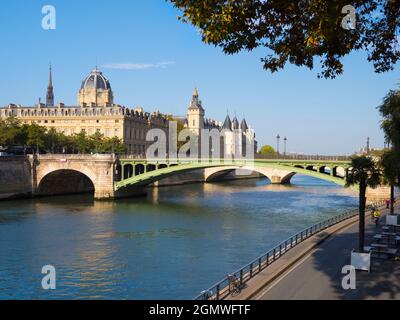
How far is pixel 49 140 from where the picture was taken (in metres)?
81.9

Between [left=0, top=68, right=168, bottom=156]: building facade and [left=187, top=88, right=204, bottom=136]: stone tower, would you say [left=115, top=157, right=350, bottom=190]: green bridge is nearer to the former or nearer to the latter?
[left=0, top=68, right=168, bottom=156]: building facade

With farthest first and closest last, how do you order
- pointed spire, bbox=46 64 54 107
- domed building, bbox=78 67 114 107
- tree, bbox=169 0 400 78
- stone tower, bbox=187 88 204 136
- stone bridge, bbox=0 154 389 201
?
1. stone tower, bbox=187 88 204 136
2. pointed spire, bbox=46 64 54 107
3. domed building, bbox=78 67 114 107
4. stone bridge, bbox=0 154 389 201
5. tree, bbox=169 0 400 78

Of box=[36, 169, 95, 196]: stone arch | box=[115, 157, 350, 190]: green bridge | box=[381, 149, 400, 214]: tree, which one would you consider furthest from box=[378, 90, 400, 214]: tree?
box=[36, 169, 95, 196]: stone arch

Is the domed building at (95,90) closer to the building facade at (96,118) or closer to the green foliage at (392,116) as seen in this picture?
the building facade at (96,118)

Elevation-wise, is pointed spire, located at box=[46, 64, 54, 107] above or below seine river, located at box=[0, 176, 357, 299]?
above

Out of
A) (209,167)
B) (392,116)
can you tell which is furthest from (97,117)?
(392,116)

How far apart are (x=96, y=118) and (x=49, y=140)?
21.3 m

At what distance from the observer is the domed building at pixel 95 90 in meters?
118

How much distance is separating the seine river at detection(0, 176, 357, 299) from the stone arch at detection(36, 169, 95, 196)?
7.87 m

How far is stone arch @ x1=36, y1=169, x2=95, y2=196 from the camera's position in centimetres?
6550

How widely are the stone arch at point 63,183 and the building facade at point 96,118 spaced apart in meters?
25.7

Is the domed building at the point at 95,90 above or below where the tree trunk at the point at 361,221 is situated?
above

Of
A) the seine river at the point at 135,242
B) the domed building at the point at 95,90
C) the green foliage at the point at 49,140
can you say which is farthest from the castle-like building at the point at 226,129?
the seine river at the point at 135,242
